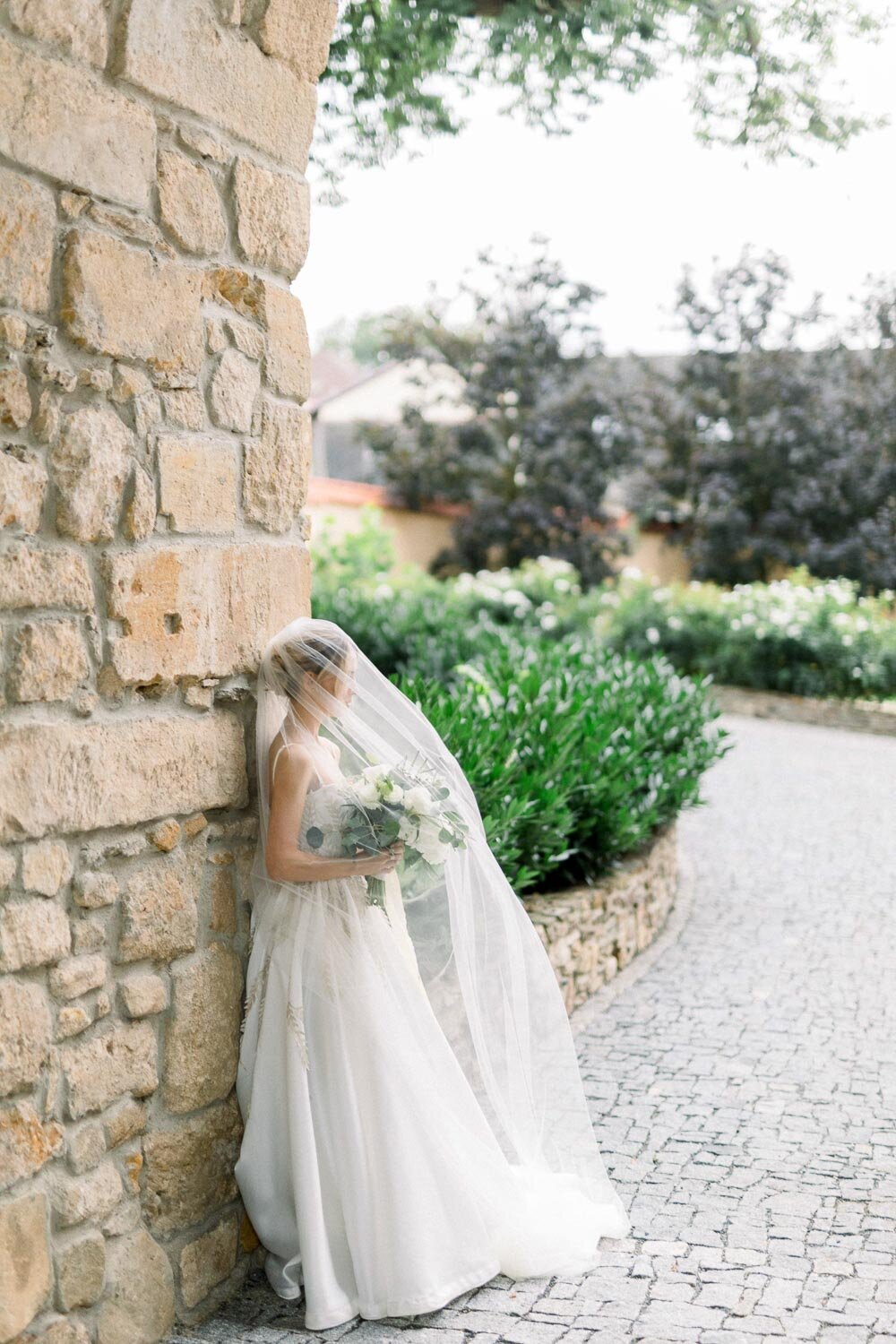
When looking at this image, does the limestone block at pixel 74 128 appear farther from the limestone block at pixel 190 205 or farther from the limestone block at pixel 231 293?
the limestone block at pixel 231 293

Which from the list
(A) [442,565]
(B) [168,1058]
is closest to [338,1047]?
(B) [168,1058]

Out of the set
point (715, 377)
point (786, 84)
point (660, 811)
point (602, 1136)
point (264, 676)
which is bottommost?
point (602, 1136)

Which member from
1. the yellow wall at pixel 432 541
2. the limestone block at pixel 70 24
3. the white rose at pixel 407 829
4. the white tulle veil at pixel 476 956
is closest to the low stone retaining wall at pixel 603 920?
the white tulle veil at pixel 476 956

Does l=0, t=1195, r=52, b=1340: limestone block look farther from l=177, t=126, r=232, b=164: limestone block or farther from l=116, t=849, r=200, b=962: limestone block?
l=177, t=126, r=232, b=164: limestone block

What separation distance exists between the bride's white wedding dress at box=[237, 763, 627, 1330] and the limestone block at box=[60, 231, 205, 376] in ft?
3.62

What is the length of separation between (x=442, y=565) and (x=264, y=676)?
1938 centimetres

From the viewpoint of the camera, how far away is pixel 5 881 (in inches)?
101

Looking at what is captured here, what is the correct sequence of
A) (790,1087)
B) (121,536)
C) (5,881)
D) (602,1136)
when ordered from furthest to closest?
(790,1087)
(602,1136)
(121,536)
(5,881)

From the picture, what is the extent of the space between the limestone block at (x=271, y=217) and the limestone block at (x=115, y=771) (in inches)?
46.1

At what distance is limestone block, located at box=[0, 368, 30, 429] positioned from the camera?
2531 mm

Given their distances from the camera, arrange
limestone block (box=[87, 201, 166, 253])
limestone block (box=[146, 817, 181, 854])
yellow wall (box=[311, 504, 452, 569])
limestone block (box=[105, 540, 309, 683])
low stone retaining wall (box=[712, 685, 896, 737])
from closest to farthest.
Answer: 1. limestone block (box=[87, 201, 166, 253])
2. limestone block (box=[105, 540, 309, 683])
3. limestone block (box=[146, 817, 181, 854])
4. low stone retaining wall (box=[712, 685, 896, 737])
5. yellow wall (box=[311, 504, 452, 569])

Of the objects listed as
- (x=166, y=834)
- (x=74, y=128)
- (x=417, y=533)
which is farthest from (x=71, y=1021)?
(x=417, y=533)

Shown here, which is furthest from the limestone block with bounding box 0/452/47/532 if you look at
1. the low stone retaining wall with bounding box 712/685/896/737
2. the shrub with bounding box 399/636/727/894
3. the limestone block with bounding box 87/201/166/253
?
the low stone retaining wall with bounding box 712/685/896/737

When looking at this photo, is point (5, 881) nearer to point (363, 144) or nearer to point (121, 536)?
point (121, 536)
